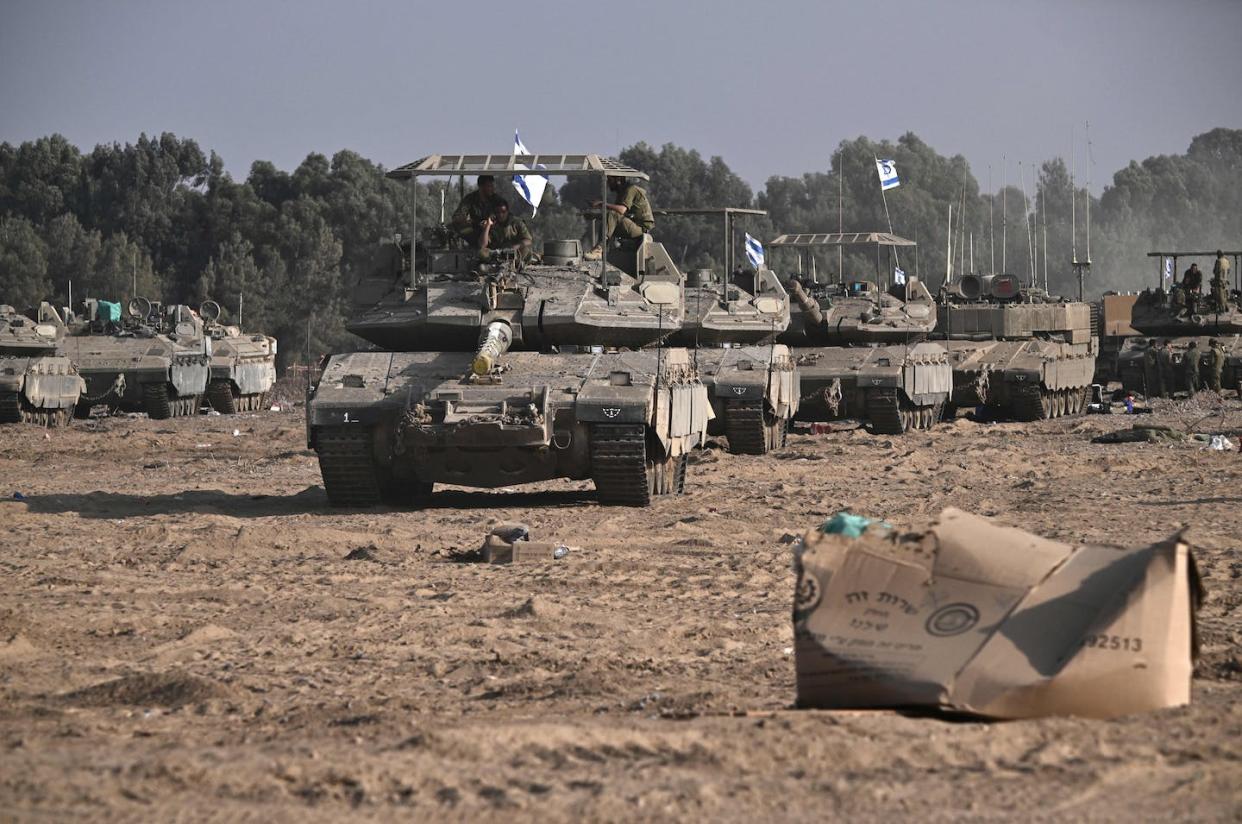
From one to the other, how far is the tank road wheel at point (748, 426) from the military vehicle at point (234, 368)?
521 inches

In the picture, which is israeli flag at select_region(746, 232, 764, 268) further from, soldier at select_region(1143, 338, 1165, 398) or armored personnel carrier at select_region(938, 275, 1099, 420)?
soldier at select_region(1143, 338, 1165, 398)

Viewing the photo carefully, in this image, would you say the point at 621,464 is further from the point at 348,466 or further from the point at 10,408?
the point at 10,408

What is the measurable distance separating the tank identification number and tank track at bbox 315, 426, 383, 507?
8.17 meters

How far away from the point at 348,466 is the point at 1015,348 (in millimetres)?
13775

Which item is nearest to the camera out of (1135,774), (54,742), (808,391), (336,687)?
(1135,774)

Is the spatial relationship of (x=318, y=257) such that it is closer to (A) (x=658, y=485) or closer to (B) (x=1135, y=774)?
(A) (x=658, y=485)

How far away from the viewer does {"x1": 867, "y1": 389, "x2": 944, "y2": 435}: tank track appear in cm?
2083

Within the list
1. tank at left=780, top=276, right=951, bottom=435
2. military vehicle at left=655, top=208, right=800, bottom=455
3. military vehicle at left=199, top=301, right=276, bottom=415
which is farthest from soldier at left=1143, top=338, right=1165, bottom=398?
military vehicle at left=199, top=301, right=276, bottom=415

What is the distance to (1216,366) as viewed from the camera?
1062 inches

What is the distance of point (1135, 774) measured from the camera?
469cm

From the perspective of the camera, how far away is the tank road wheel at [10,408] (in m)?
23.8

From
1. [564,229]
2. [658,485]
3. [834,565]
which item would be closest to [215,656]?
[834,565]

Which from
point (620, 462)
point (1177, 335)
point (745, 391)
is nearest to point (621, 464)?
point (620, 462)

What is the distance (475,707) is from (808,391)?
14941 mm
